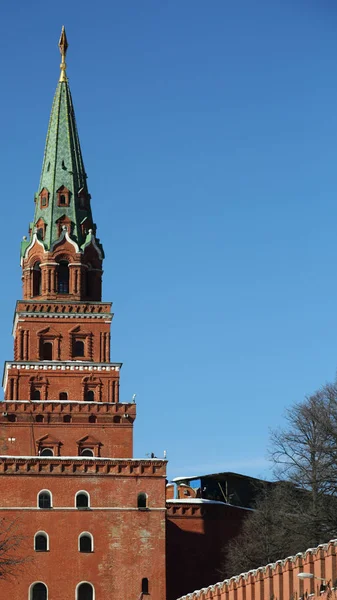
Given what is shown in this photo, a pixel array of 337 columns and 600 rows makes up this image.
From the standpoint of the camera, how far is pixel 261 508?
84.9 m

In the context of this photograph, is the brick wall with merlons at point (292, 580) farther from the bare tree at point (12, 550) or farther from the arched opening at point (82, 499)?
the arched opening at point (82, 499)

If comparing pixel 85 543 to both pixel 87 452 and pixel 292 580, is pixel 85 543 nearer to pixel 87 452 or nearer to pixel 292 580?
pixel 87 452

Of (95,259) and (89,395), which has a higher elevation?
(95,259)

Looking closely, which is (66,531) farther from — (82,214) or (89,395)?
(82,214)

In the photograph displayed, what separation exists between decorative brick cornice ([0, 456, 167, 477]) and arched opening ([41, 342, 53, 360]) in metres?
10.6

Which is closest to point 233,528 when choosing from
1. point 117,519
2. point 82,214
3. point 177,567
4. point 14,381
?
point 177,567

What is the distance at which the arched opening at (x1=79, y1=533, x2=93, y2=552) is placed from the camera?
267 ft

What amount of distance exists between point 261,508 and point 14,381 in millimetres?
17254

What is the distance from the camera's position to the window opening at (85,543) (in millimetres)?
81312

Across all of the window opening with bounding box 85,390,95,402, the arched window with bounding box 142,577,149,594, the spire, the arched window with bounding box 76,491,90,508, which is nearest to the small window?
the window opening with bounding box 85,390,95,402

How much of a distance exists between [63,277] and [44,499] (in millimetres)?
16748

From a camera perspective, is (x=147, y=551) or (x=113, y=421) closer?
(x=147, y=551)

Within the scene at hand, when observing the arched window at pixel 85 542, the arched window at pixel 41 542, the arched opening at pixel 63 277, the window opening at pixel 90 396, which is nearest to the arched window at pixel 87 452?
the window opening at pixel 90 396

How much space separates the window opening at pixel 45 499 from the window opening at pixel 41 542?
1.74 metres
